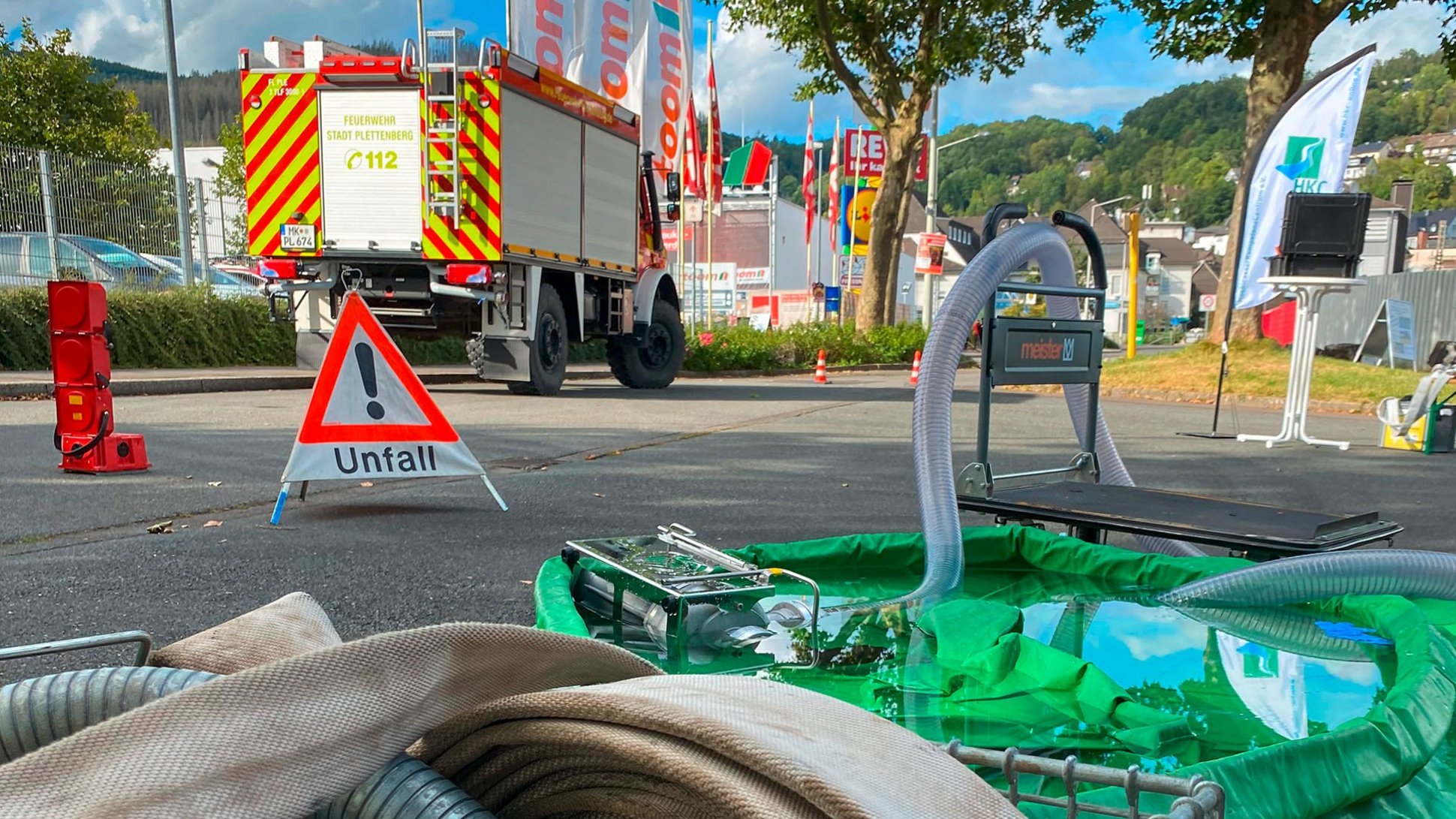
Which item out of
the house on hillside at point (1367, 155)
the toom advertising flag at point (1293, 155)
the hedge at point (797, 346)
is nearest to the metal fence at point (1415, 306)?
the hedge at point (797, 346)

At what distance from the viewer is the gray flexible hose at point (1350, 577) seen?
3.38 meters

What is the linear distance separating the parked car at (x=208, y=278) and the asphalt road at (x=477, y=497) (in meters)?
4.86

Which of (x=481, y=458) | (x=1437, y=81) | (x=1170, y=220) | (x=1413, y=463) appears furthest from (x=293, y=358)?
(x=1437, y=81)

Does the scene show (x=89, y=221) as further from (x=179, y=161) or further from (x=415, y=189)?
(x=415, y=189)

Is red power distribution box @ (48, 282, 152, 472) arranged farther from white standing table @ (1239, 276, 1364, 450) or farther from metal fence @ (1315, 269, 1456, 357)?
metal fence @ (1315, 269, 1456, 357)

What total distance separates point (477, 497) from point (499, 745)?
16.5 ft

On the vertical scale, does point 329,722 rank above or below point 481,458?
above

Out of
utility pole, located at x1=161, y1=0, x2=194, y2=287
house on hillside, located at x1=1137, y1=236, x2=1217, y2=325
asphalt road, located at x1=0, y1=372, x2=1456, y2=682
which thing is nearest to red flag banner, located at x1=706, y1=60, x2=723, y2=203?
utility pole, located at x1=161, y1=0, x2=194, y2=287

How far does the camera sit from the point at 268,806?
3.02ft

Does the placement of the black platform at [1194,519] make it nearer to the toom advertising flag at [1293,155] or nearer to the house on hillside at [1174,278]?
the toom advertising flag at [1293,155]

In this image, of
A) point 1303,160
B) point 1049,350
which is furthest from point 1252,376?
point 1049,350

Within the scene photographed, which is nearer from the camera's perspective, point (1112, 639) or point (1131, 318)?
point (1112, 639)

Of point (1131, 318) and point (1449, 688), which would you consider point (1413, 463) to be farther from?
point (1131, 318)

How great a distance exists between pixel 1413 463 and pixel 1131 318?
18494 millimetres
